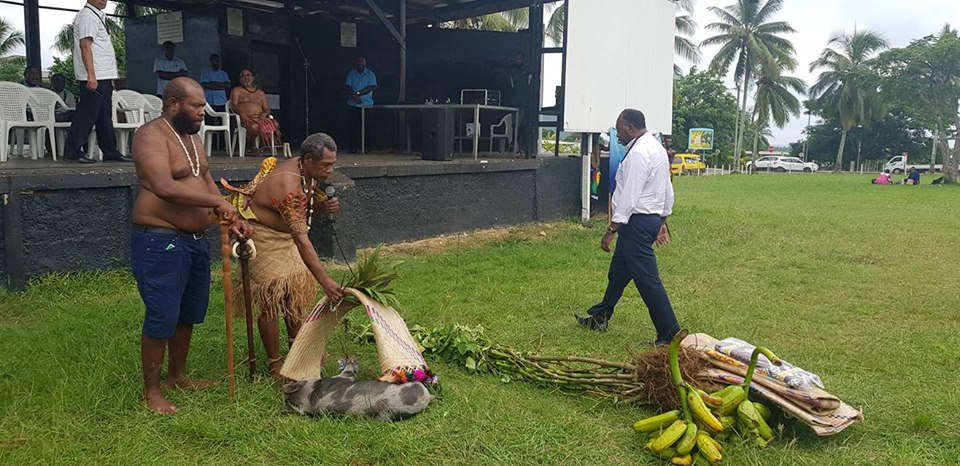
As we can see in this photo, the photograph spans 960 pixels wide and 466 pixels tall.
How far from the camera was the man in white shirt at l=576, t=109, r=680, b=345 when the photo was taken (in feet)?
17.0

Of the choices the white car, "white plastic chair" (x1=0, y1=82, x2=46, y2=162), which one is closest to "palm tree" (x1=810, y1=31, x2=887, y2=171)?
the white car

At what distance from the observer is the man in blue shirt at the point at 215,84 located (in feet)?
38.8

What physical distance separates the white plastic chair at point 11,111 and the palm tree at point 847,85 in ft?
157

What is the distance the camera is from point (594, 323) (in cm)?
580

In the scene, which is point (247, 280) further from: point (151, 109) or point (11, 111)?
point (151, 109)

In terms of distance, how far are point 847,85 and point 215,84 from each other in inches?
1830

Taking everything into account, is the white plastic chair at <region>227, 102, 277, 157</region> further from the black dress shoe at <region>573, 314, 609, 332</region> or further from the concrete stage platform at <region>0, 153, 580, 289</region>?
the black dress shoe at <region>573, 314, 609, 332</region>

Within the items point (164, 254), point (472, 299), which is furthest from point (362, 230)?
point (164, 254)

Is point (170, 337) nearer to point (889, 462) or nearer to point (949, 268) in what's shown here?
point (889, 462)

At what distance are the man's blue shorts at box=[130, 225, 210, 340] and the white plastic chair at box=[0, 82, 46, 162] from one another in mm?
4842

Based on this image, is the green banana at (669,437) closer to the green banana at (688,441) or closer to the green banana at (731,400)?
the green banana at (688,441)

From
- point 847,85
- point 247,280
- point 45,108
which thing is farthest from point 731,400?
point 847,85

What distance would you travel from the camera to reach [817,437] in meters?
3.68

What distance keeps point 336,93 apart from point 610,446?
39.8 feet
